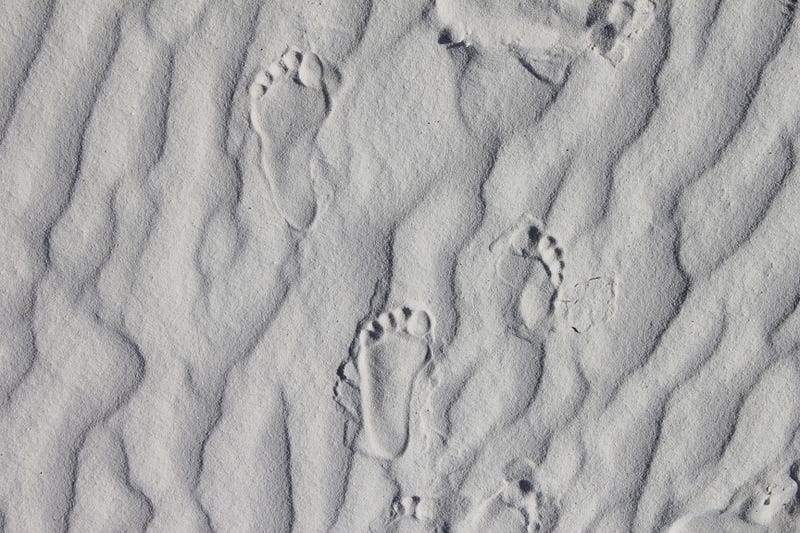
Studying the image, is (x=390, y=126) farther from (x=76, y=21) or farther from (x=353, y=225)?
(x=76, y=21)

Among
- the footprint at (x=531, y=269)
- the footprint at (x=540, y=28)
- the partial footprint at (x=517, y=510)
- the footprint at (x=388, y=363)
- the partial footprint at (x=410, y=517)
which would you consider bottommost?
the partial footprint at (x=410, y=517)

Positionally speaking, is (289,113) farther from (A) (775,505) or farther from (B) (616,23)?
(A) (775,505)

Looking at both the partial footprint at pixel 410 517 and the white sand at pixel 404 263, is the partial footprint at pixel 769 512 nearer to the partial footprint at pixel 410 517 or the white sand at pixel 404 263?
the white sand at pixel 404 263

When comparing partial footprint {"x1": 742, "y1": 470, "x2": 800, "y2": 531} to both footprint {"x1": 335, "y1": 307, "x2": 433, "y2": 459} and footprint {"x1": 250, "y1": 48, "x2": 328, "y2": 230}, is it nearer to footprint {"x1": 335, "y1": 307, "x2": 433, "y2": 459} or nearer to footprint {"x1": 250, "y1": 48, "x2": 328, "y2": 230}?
footprint {"x1": 335, "y1": 307, "x2": 433, "y2": 459}

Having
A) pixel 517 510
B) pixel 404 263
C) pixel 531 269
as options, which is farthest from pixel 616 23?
pixel 517 510

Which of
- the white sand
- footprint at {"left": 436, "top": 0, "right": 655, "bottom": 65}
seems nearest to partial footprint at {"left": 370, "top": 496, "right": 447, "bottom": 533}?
the white sand

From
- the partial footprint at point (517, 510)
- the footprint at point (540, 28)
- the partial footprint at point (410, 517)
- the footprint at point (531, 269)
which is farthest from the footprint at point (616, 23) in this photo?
the partial footprint at point (410, 517)

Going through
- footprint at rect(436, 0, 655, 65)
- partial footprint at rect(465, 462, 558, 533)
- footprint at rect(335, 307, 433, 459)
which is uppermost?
footprint at rect(436, 0, 655, 65)
